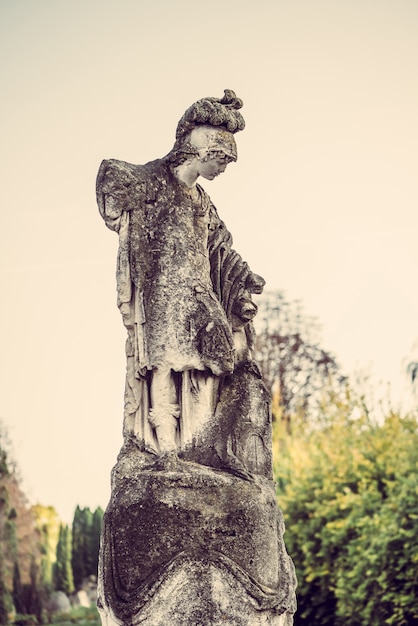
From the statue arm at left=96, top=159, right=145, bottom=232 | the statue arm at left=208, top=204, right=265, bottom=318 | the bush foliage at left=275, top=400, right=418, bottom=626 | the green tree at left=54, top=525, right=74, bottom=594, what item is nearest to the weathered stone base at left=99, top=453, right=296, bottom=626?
the statue arm at left=208, top=204, right=265, bottom=318

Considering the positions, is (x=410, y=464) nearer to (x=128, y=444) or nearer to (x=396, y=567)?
(x=396, y=567)

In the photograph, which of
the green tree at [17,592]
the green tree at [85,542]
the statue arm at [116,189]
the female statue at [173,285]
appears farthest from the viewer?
the green tree at [85,542]

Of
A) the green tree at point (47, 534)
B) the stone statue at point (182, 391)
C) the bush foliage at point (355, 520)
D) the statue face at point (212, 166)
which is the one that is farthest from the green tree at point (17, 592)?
the statue face at point (212, 166)

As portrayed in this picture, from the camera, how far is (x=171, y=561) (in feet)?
29.6

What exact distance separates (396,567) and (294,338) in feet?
73.4

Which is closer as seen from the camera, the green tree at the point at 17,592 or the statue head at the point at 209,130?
the statue head at the point at 209,130

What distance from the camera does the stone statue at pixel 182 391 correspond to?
357 inches

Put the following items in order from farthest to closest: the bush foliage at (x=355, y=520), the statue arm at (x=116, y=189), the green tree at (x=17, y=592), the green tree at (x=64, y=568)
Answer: the green tree at (x=64, y=568) → the green tree at (x=17, y=592) → the bush foliage at (x=355, y=520) → the statue arm at (x=116, y=189)

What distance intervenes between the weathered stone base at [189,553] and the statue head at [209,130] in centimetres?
248

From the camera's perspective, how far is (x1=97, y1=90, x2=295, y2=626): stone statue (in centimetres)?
907

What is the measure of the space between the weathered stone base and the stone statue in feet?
0.03

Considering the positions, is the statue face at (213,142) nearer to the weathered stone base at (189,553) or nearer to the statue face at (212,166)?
the statue face at (212,166)

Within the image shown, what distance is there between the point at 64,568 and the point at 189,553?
65.3 feet

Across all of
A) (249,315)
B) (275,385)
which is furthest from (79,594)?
(249,315)
